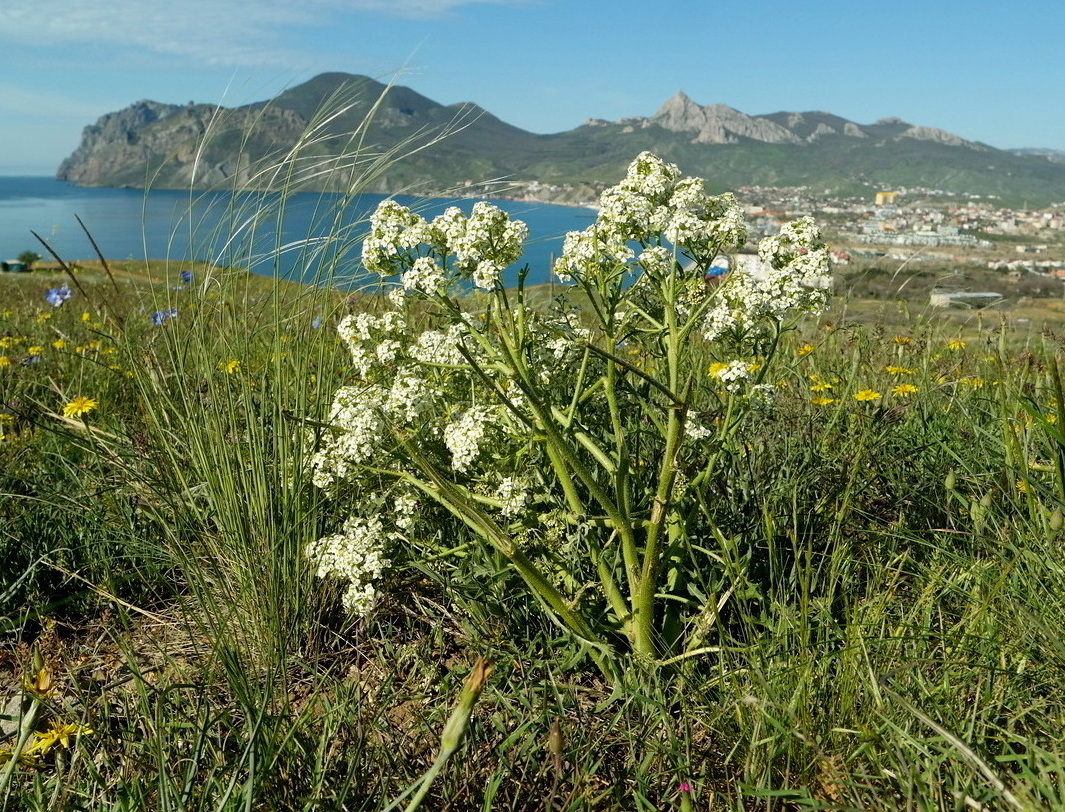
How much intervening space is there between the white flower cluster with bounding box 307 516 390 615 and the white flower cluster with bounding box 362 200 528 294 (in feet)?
2.27

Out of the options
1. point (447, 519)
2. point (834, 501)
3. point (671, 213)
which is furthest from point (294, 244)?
point (834, 501)

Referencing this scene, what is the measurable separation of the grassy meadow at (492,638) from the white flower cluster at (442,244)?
40 cm

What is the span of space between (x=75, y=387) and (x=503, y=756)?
3646 mm

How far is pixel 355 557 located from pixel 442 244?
888mm

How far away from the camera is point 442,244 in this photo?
2.29m

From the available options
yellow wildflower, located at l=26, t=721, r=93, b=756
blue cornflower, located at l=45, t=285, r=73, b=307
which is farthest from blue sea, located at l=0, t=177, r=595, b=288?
blue cornflower, located at l=45, t=285, r=73, b=307

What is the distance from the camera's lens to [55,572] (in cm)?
278

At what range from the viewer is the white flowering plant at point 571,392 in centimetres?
212

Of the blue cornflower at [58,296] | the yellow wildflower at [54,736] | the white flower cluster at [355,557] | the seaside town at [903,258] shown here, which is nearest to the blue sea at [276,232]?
the seaside town at [903,258]

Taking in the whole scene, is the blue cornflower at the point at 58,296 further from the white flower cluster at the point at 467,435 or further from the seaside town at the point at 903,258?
the white flower cluster at the point at 467,435

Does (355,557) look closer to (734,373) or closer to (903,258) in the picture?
(734,373)

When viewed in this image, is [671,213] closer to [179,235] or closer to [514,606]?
[514,606]

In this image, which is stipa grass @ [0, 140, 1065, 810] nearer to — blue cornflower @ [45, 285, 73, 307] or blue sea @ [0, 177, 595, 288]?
blue sea @ [0, 177, 595, 288]

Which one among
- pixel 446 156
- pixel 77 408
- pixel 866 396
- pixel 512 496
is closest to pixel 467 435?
pixel 512 496
